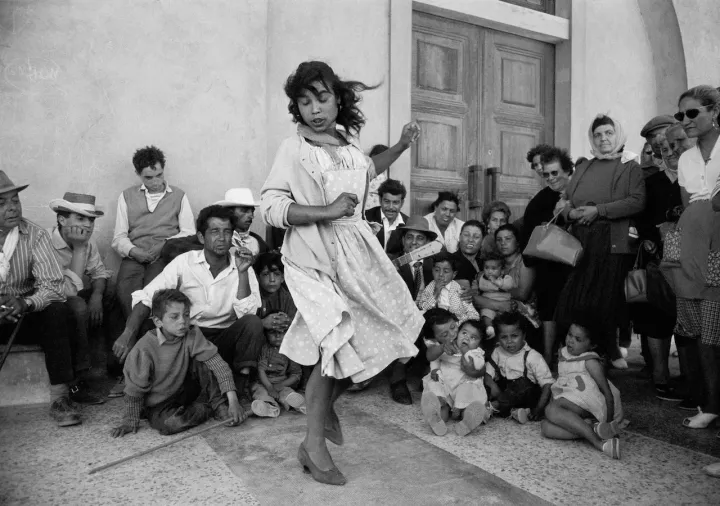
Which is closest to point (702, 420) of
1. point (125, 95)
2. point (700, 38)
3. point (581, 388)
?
point (581, 388)

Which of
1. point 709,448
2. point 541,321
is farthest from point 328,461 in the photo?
point 541,321

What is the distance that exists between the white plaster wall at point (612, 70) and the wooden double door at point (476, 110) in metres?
0.34

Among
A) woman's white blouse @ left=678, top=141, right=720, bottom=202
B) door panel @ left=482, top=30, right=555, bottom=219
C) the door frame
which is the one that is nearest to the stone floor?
woman's white blouse @ left=678, top=141, right=720, bottom=202

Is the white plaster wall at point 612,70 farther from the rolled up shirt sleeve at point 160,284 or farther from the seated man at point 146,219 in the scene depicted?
the rolled up shirt sleeve at point 160,284

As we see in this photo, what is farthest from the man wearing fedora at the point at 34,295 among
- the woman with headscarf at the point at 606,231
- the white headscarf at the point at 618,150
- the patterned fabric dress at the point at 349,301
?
the white headscarf at the point at 618,150

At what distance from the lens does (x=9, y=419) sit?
3635 mm

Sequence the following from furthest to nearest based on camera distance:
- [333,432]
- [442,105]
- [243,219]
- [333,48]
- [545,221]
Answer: [442,105] < [333,48] < [243,219] < [545,221] < [333,432]

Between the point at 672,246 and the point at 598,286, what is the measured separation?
25.8 inches

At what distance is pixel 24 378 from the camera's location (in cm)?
400

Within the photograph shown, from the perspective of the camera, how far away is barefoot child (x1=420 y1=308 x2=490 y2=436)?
3367 millimetres

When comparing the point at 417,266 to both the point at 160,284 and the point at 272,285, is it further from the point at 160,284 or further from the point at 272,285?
the point at 160,284

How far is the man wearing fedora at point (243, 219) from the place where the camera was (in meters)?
4.81

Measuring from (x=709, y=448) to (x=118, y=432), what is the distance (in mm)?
2960

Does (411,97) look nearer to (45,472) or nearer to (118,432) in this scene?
(118,432)
